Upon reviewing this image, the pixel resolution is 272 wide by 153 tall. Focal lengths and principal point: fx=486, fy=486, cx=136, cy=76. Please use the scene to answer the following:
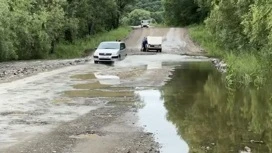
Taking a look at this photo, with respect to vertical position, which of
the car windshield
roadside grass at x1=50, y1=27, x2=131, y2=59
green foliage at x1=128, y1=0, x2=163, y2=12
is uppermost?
green foliage at x1=128, y1=0, x2=163, y2=12

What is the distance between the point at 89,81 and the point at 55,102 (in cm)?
699

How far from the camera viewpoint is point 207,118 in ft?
47.4

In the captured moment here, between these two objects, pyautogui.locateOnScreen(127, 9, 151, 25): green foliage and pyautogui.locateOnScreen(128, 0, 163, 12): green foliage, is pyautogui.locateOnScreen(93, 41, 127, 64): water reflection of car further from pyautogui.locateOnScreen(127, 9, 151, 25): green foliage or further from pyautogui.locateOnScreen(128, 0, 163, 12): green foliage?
pyautogui.locateOnScreen(128, 0, 163, 12): green foliage

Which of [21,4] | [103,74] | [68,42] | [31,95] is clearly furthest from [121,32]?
[31,95]

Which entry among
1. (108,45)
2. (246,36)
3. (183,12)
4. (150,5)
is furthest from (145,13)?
(246,36)

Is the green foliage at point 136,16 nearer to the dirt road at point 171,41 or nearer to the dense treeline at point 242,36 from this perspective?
the dirt road at point 171,41

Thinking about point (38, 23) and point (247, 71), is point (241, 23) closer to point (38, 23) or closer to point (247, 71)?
point (247, 71)

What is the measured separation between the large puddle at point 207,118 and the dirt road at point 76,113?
412mm

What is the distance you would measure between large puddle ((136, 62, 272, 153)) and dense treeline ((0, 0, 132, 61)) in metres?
18.8

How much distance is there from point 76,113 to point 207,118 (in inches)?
156

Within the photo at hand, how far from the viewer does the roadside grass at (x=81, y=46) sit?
50806 mm

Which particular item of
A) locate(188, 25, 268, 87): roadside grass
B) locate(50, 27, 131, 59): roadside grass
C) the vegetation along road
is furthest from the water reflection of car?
locate(50, 27, 131, 59): roadside grass

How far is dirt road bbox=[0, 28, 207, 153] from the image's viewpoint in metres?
10.7

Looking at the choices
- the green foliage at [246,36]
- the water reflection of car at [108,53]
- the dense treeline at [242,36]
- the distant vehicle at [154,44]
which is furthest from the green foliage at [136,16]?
the water reflection of car at [108,53]
